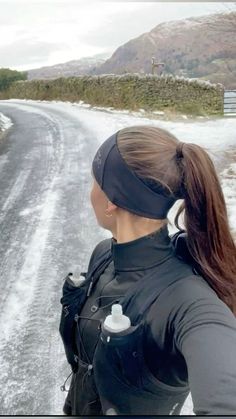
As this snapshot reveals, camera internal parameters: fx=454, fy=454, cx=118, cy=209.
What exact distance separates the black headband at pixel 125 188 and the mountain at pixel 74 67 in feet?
1.35

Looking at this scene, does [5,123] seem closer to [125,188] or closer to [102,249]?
[102,249]

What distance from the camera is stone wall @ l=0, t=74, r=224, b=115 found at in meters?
1.13

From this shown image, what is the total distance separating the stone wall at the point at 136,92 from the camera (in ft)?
3.69

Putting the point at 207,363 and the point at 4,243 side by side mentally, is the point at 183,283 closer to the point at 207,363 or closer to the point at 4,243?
the point at 207,363

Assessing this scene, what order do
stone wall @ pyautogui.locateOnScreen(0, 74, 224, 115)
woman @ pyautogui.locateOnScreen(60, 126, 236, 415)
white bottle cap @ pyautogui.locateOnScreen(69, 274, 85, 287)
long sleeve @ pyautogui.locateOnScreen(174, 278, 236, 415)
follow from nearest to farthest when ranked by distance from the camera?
long sleeve @ pyautogui.locateOnScreen(174, 278, 236, 415), woman @ pyautogui.locateOnScreen(60, 126, 236, 415), white bottle cap @ pyautogui.locateOnScreen(69, 274, 85, 287), stone wall @ pyautogui.locateOnScreen(0, 74, 224, 115)

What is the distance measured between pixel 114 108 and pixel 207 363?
3.21 ft

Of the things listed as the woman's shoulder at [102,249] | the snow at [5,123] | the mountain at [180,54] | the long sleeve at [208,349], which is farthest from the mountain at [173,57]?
the snow at [5,123]

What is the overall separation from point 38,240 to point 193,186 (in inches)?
54.1

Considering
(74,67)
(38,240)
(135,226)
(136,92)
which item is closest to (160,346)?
(135,226)

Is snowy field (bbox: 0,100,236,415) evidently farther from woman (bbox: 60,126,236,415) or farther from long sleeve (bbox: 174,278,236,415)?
long sleeve (bbox: 174,278,236,415)

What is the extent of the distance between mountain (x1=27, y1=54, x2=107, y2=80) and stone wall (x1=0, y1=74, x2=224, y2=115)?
9cm

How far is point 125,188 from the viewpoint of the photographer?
55 cm

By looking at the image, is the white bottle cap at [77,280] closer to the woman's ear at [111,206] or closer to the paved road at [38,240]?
the woman's ear at [111,206]

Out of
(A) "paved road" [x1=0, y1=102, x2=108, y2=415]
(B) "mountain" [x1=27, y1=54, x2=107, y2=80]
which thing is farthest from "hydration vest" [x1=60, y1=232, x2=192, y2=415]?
(A) "paved road" [x1=0, y1=102, x2=108, y2=415]
